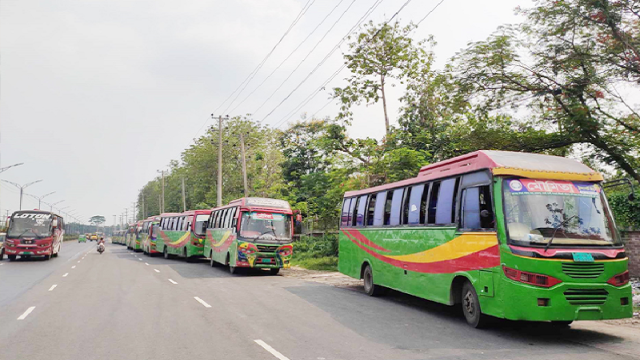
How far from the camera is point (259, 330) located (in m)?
8.85

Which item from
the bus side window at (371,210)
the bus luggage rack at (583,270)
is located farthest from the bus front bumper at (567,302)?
the bus side window at (371,210)

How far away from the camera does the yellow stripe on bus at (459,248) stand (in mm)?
8891

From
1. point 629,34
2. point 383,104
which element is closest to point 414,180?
point 629,34

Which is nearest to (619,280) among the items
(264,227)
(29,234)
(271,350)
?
(271,350)

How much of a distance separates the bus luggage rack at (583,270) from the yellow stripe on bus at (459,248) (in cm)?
114

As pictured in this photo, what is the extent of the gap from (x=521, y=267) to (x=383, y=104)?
1916cm

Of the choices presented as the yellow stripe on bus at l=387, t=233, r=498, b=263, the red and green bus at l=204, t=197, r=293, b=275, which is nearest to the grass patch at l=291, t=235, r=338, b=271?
the red and green bus at l=204, t=197, r=293, b=275

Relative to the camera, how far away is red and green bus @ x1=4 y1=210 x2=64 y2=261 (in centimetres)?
2902

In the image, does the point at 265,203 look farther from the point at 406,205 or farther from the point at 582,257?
the point at 582,257

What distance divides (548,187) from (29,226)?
2964 cm

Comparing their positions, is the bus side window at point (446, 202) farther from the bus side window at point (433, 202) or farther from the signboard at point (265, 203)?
the signboard at point (265, 203)

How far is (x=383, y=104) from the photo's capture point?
1042 inches

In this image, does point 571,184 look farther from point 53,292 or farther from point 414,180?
point 53,292

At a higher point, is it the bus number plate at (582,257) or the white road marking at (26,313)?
the bus number plate at (582,257)
